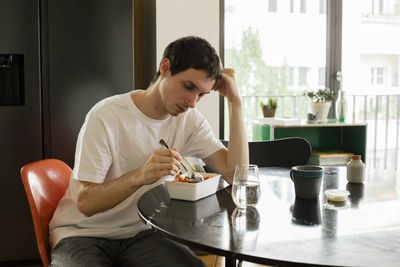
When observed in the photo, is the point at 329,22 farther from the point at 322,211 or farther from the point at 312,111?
the point at 322,211

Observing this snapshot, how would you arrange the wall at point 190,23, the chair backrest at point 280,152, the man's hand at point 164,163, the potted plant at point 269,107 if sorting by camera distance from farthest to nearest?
the potted plant at point 269,107 → the wall at point 190,23 → the chair backrest at point 280,152 → the man's hand at point 164,163

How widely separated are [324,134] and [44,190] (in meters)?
2.93

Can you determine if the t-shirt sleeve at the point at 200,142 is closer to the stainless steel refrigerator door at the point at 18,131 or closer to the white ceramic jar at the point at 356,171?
the white ceramic jar at the point at 356,171

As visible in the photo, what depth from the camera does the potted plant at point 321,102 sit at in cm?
379

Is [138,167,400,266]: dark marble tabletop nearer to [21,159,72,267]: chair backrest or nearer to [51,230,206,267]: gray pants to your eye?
[51,230,206,267]: gray pants

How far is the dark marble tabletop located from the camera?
1007mm

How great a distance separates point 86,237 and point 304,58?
4.79 metres

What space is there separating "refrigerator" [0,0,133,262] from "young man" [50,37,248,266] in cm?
123

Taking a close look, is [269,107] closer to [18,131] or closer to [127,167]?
[18,131]

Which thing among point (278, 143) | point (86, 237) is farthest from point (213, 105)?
point (86, 237)

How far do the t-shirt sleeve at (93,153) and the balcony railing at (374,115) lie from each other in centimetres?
440

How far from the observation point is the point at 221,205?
143cm

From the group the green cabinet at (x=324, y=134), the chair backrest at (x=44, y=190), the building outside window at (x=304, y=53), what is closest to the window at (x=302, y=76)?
the building outside window at (x=304, y=53)

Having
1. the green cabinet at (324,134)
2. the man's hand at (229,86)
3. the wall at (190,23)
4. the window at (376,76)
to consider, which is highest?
the wall at (190,23)
